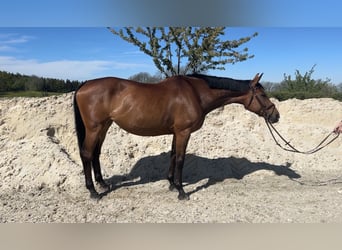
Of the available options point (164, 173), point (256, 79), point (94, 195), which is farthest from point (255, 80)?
point (94, 195)

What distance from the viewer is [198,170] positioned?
568 centimetres

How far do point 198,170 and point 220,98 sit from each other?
1.67 metres

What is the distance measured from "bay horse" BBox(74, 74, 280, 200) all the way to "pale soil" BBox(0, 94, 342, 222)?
1.69 ft

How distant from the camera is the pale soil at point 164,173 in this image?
3.82 meters

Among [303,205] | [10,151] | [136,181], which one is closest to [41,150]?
[10,151]

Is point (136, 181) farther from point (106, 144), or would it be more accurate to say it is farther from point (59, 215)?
point (59, 215)

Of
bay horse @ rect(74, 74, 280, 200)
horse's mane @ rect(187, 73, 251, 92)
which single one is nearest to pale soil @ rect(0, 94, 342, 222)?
bay horse @ rect(74, 74, 280, 200)

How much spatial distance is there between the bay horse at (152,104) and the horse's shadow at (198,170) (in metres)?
0.96

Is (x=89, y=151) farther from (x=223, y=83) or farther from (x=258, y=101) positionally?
(x=258, y=101)

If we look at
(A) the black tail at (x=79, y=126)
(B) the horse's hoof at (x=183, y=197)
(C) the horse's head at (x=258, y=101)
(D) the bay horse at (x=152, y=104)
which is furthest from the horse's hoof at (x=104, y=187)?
(C) the horse's head at (x=258, y=101)

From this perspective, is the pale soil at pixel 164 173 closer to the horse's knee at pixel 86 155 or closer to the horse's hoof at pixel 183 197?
the horse's hoof at pixel 183 197

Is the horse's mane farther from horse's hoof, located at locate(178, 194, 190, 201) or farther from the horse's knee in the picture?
the horse's knee

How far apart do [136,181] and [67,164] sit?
1.14 m

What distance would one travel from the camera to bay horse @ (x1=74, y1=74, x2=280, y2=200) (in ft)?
13.6
